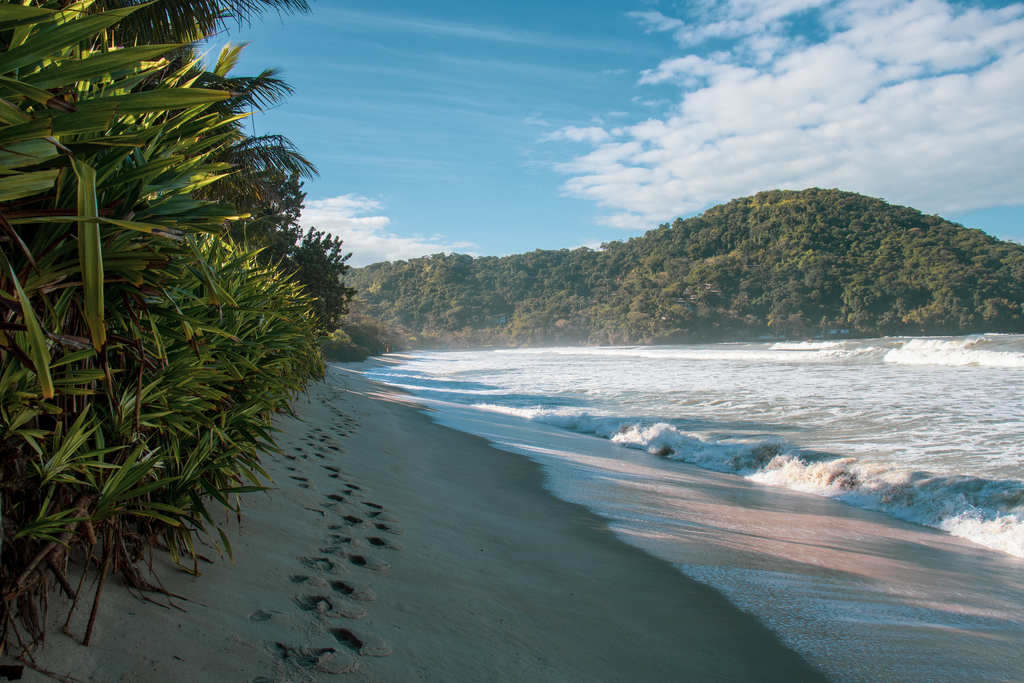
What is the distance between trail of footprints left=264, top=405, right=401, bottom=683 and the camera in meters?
1.93

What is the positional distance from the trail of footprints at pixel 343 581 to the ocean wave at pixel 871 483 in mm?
4748

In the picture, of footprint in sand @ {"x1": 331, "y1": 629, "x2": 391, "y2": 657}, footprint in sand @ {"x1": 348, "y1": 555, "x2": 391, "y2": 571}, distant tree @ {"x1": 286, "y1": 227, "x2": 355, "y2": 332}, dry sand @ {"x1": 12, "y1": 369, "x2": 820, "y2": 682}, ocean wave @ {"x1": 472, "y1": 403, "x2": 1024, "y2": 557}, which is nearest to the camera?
dry sand @ {"x1": 12, "y1": 369, "x2": 820, "y2": 682}

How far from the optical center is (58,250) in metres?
1.32

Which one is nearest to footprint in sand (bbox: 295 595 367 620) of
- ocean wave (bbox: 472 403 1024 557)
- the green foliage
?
ocean wave (bbox: 472 403 1024 557)

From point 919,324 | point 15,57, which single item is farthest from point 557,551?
point 919,324

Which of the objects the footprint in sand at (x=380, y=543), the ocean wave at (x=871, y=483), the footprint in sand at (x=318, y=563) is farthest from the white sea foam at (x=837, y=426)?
the footprint in sand at (x=318, y=563)

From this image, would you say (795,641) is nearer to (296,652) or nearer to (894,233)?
(296,652)

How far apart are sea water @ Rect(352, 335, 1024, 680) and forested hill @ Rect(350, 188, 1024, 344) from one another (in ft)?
186

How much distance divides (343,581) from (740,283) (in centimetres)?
8129

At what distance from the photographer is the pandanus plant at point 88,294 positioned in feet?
3.17

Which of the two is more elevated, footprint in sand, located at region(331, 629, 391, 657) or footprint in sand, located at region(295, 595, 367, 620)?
footprint in sand, located at region(295, 595, 367, 620)

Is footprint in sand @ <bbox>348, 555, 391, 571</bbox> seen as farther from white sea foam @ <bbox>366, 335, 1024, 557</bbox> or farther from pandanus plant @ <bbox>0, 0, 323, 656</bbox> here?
white sea foam @ <bbox>366, 335, 1024, 557</bbox>

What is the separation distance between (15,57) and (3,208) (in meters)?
0.44

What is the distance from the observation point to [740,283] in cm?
7700
